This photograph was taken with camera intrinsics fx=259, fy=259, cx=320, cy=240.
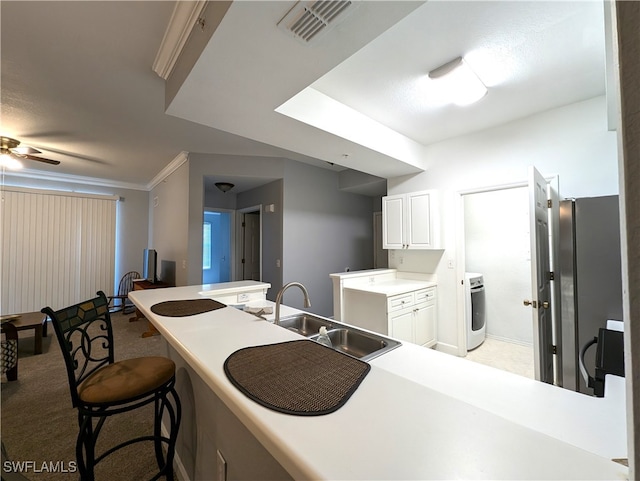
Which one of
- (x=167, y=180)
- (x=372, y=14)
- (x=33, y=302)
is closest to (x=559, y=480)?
(x=372, y=14)

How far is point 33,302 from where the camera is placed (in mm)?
4641

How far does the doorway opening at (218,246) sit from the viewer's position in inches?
211

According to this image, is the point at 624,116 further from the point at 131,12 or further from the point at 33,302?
the point at 33,302

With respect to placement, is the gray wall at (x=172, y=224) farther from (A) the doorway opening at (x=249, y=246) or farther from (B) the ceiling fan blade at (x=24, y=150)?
(B) the ceiling fan blade at (x=24, y=150)

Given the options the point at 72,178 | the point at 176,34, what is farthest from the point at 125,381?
the point at 72,178

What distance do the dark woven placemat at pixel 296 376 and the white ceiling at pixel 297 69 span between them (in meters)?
1.47

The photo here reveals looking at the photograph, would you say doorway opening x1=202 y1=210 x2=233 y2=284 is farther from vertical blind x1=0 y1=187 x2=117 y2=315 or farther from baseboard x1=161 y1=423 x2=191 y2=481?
baseboard x1=161 y1=423 x2=191 y2=481

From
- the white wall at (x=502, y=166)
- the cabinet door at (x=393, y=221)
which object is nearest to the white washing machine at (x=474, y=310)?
the white wall at (x=502, y=166)

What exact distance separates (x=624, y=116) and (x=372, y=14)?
1.24m

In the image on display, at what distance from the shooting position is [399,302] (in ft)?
9.56

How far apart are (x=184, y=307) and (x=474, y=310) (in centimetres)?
352

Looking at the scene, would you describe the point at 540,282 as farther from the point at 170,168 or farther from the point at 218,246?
the point at 218,246

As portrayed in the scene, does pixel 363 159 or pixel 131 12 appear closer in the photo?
pixel 131 12

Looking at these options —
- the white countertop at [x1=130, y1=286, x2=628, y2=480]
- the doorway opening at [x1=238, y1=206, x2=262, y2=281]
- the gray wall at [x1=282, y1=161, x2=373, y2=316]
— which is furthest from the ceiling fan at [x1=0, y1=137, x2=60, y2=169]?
the white countertop at [x1=130, y1=286, x2=628, y2=480]
